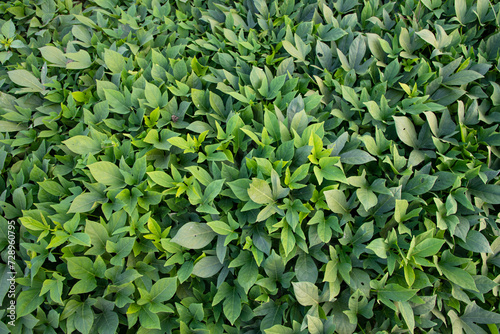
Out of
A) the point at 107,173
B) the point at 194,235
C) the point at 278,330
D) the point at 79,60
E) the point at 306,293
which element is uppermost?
the point at 79,60

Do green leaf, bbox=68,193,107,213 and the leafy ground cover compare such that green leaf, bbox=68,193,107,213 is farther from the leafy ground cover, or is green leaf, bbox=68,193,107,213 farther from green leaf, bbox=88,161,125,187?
green leaf, bbox=88,161,125,187

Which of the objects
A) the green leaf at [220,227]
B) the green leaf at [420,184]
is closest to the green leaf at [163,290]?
the green leaf at [220,227]

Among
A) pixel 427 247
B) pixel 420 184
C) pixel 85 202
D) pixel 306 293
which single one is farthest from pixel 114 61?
pixel 427 247

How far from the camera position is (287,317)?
198 cm

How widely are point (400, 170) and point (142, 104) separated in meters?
1.84

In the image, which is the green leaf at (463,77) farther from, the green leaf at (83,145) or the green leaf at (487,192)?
the green leaf at (83,145)

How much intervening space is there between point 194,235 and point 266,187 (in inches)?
20.5

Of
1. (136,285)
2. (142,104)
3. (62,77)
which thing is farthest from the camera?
(62,77)

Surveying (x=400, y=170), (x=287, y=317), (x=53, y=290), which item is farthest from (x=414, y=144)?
(x=53, y=290)

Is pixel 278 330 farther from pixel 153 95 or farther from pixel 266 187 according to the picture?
pixel 153 95

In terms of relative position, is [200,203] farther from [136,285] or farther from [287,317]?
[287,317]

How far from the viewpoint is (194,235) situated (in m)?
1.96

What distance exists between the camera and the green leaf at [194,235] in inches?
75.6

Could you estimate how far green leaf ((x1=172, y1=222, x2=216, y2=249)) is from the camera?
192 cm
